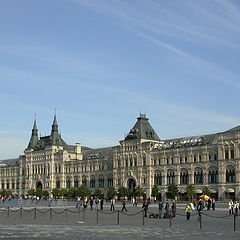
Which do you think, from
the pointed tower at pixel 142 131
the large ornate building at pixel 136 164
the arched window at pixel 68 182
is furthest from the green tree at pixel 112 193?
the arched window at pixel 68 182

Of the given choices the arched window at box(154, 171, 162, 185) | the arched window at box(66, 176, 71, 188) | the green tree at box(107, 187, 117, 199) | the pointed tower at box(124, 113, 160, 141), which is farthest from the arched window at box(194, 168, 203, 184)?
the arched window at box(66, 176, 71, 188)

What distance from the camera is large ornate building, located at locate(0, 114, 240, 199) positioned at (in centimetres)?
9994

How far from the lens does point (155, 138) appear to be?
413 ft

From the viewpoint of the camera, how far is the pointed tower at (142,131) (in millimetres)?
122125

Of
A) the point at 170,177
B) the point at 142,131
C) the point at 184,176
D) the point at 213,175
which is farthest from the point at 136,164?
the point at 213,175

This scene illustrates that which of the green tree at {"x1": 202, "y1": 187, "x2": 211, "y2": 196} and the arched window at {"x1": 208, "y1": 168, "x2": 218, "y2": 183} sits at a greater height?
the arched window at {"x1": 208, "y1": 168, "x2": 218, "y2": 183}

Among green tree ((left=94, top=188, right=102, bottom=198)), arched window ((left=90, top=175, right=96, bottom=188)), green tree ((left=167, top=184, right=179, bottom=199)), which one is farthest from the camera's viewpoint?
arched window ((left=90, top=175, right=96, bottom=188))

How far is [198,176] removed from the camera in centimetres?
10594

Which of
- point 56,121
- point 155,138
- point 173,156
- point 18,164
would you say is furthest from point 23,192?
point 173,156

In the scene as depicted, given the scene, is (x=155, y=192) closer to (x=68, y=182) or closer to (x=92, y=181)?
(x=92, y=181)

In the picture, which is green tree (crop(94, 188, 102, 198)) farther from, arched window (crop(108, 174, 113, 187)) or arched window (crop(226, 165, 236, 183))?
arched window (crop(226, 165, 236, 183))

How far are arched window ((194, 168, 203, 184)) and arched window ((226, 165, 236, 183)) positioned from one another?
7.39m

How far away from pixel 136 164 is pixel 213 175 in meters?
22.7

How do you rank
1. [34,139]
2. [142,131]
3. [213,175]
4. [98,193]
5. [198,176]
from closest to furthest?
[213,175] < [198,176] < [142,131] < [98,193] < [34,139]
